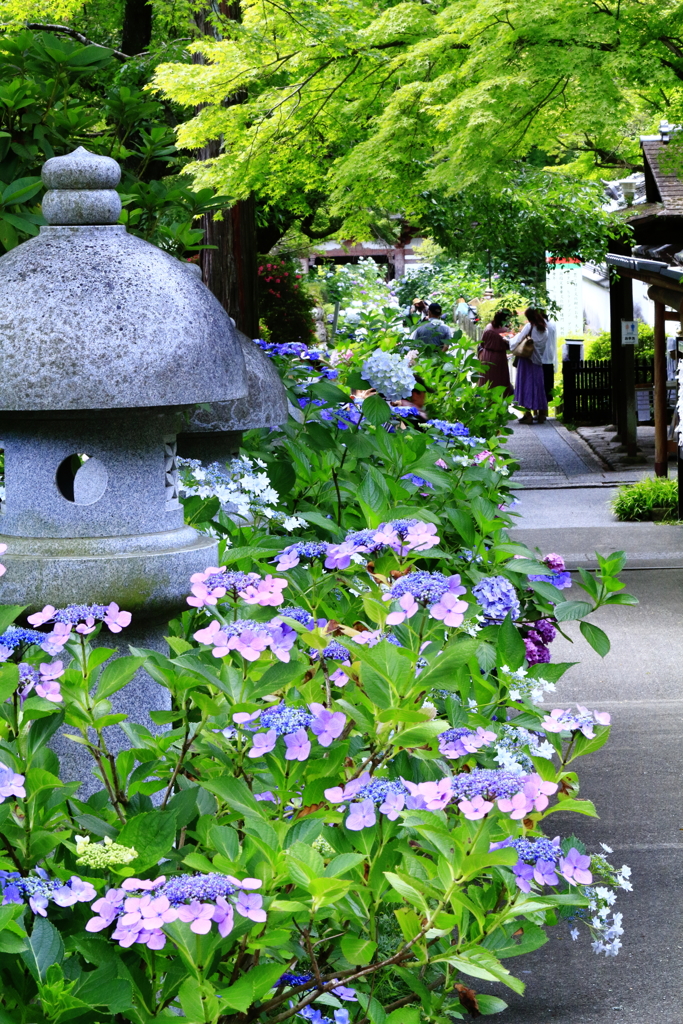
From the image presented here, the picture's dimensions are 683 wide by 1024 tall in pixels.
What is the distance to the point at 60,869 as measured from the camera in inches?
62.8

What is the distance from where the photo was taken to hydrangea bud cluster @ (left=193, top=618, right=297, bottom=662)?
1711 mm

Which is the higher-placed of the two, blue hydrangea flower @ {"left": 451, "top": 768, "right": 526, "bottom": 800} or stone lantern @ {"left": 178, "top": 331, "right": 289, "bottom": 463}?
stone lantern @ {"left": 178, "top": 331, "right": 289, "bottom": 463}

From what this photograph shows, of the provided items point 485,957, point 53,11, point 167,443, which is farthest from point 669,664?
point 53,11

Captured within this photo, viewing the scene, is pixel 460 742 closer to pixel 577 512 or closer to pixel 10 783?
pixel 10 783

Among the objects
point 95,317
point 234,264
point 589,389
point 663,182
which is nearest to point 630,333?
point 663,182

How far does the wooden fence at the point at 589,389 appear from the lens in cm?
1889

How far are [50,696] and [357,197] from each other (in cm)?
776

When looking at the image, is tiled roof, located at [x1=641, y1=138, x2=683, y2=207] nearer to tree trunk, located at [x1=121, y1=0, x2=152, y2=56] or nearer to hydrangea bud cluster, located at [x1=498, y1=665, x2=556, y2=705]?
tree trunk, located at [x1=121, y1=0, x2=152, y2=56]

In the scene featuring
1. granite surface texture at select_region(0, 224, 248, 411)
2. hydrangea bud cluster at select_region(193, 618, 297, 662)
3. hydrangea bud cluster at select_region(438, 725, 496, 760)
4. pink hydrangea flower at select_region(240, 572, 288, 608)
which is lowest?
hydrangea bud cluster at select_region(438, 725, 496, 760)

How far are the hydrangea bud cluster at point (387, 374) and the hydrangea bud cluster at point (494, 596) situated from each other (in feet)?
7.80

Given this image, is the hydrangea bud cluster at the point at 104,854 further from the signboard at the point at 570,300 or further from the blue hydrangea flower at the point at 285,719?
the signboard at the point at 570,300

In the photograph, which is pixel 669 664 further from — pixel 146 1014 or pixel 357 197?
pixel 146 1014

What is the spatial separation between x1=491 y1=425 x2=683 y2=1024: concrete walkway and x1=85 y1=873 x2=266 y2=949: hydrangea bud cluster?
2.15 meters

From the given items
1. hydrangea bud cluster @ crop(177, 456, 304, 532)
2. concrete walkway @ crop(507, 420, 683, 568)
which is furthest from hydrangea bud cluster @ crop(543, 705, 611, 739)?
concrete walkway @ crop(507, 420, 683, 568)
